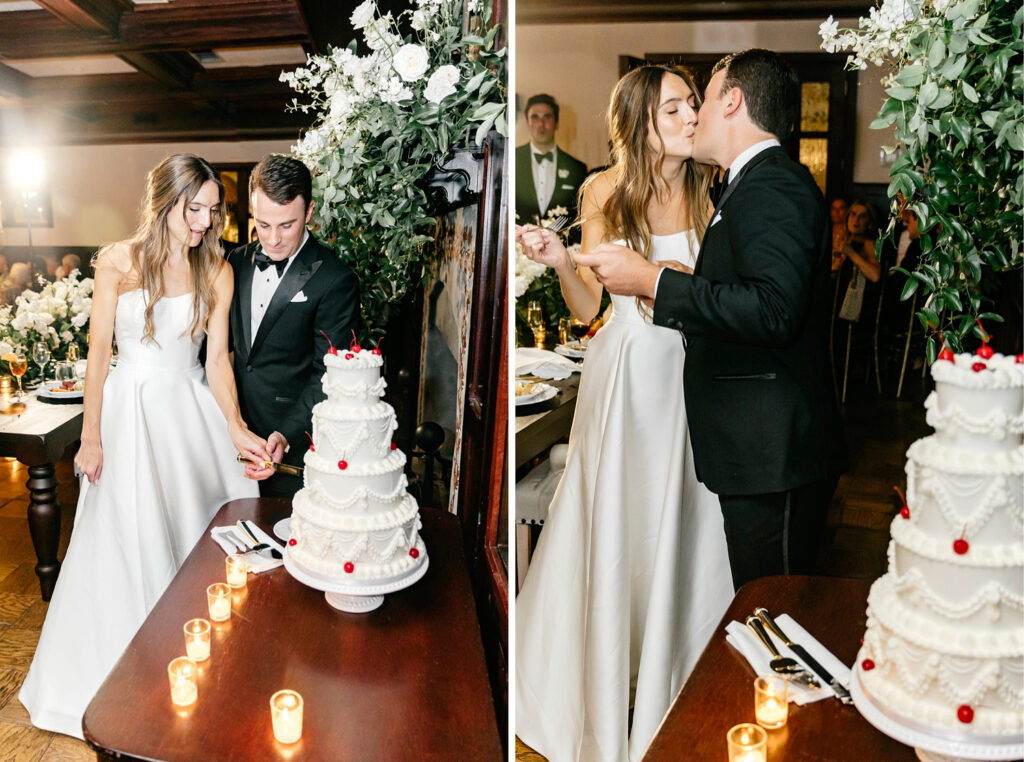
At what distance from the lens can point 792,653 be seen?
3.58 feet

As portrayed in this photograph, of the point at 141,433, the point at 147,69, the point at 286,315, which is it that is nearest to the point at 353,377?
the point at 286,315

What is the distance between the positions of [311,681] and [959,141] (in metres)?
1.17

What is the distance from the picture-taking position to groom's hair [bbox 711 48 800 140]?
1.49 metres

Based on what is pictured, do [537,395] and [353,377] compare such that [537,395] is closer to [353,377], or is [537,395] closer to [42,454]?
[353,377]

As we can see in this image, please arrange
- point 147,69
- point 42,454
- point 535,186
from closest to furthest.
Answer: point 42,454 < point 535,186 < point 147,69

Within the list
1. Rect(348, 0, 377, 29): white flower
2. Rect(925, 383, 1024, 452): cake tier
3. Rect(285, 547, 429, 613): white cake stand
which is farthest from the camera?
Rect(348, 0, 377, 29): white flower

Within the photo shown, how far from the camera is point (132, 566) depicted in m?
2.36

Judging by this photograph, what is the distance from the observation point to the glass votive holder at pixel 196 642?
1277 millimetres

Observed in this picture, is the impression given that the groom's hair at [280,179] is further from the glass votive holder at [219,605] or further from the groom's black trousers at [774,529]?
the groom's black trousers at [774,529]

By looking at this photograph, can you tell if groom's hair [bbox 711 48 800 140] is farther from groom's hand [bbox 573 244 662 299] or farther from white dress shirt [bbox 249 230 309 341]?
white dress shirt [bbox 249 230 309 341]

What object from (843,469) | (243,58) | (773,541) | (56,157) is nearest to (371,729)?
(773,541)

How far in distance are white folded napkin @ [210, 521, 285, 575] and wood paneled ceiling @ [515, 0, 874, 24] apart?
448cm

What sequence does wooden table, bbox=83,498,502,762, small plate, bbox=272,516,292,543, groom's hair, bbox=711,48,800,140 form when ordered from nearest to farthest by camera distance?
wooden table, bbox=83,498,502,762, groom's hair, bbox=711,48,800,140, small plate, bbox=272,516,292,543

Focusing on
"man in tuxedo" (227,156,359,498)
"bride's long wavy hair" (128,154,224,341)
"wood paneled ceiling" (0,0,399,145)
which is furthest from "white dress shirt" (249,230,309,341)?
"wood paneled ceiling" (0,0,399,145)
